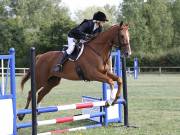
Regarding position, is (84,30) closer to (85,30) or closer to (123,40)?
(85,30)

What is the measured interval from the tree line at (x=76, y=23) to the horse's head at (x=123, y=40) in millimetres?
42459

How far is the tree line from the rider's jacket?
41767mm

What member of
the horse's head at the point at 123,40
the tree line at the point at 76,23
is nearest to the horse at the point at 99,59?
the horse's head at the point at 123,40

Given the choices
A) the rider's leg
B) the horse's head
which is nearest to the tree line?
the rider's leg

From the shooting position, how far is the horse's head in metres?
8.15

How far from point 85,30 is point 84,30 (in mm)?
32

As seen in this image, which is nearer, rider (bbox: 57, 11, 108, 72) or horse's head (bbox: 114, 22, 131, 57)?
horse's head (bbox: 114, 22, 131, 57)

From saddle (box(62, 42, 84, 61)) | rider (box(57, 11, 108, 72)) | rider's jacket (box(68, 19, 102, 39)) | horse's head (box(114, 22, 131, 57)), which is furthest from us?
saddle (box(62, 42, 84, 61))

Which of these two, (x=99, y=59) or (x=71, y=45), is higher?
(x=71, y=45)

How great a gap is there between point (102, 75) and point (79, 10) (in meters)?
64.3

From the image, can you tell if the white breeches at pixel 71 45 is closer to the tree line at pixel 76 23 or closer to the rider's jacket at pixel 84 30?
the rider's jacket at pixel 84 30

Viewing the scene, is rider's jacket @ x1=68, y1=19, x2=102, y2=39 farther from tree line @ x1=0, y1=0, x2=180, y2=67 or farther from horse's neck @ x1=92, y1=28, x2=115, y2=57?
tree line @ x1=0, y1=0, x2=180, y2=67

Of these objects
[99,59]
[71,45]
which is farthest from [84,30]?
[99,59]

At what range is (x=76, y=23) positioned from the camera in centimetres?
5897
